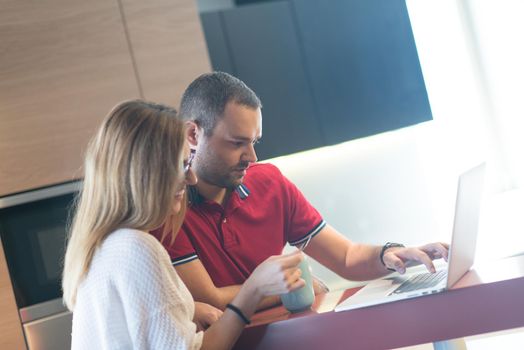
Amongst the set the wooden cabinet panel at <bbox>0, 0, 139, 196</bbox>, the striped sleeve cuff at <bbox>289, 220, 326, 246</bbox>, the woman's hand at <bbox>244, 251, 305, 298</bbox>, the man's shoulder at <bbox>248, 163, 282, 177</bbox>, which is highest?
the wooden cabinet panel at <bbox>0, 0, 139, 196</bbox>

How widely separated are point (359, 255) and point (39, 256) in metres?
1.33

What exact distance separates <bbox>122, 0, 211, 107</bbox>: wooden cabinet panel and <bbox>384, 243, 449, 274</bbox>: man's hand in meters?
1.36

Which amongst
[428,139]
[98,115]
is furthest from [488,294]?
[428,139]

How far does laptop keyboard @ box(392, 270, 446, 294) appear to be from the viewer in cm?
143

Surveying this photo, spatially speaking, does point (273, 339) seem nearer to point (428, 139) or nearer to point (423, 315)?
point (423, 315)

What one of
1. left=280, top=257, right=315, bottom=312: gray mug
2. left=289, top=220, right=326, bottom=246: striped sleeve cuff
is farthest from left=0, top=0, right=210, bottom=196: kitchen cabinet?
left=280, top=257, right=315, bottom=312: gray mug

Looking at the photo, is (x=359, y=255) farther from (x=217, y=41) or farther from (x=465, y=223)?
(x=217, y=41)

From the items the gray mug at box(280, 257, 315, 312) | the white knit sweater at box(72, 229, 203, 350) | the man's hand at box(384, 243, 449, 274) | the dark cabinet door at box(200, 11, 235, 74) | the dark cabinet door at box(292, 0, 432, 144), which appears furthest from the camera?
the dark cabinet door at box(292, 0, 432, 144)

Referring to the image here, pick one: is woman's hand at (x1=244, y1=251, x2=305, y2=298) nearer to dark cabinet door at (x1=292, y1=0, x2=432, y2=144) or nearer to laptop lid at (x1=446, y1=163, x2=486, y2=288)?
laptop lid at (x1=446, y1=163, x2=486, y2=288)

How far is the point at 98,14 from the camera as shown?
288 cm

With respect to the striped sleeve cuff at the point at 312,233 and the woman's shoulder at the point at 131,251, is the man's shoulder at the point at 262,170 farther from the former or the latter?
the woman's shoulder at the point at 131,251

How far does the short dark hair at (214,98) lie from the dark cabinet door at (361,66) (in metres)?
1.25

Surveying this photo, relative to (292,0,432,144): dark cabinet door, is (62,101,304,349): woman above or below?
below

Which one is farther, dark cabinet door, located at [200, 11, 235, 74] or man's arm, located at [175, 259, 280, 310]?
dark cabinet door, located at [200, 11, 235, 74]
